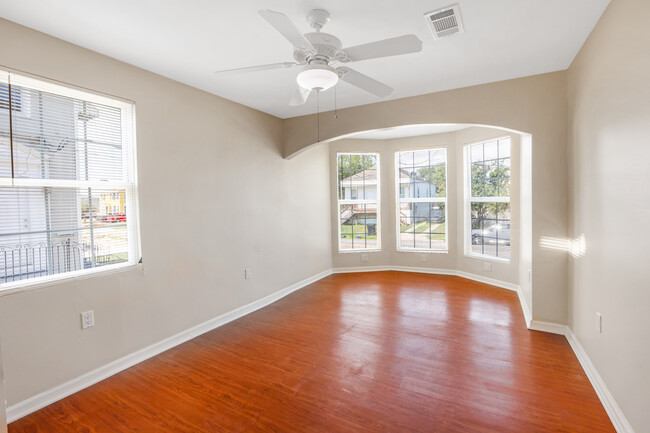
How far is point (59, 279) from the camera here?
90.7 inches

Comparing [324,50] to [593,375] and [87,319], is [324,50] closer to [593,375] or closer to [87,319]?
[87,319]

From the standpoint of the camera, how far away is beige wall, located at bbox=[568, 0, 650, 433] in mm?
1639

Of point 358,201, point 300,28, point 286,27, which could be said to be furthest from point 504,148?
point 286,27

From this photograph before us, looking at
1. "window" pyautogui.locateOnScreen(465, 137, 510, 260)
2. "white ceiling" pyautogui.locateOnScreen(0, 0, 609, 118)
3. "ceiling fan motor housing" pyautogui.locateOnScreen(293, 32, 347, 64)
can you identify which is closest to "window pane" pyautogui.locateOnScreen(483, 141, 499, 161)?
"window" pyautogui.locateOnScreen(465, 137, 510, 260)

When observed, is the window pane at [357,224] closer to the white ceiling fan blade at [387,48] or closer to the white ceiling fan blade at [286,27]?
the white ceiling fan blade at [387,48]

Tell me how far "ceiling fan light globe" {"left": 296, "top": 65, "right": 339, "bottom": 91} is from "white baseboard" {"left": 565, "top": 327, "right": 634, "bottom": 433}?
8.64 ft

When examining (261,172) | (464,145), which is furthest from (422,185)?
(261,172)

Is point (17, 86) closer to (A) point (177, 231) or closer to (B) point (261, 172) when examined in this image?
(A) point (177, 231)

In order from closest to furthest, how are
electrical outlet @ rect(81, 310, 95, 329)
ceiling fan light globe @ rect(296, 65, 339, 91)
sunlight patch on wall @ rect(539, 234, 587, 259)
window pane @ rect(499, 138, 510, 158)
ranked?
ceiling fan light globe @ rect(296, 65, 339, 91)
electrical outlet @ rect(81, 310, 95, 329)
sunlight patch on wall @ rect(539, 234, 587, 259)
window pane @ rect(499, 138, 510, 158)

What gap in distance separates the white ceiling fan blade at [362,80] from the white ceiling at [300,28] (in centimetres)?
33

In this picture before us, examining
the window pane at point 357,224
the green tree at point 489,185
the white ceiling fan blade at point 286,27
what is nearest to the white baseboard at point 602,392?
the green tree at point 489,185

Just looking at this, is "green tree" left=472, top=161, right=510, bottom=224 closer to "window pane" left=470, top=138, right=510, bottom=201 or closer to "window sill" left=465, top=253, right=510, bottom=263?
"window pane" left=470, top=138, right=510, bottom=201

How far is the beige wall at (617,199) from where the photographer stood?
64.5 inches

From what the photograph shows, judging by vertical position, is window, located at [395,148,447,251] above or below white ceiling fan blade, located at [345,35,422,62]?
below
